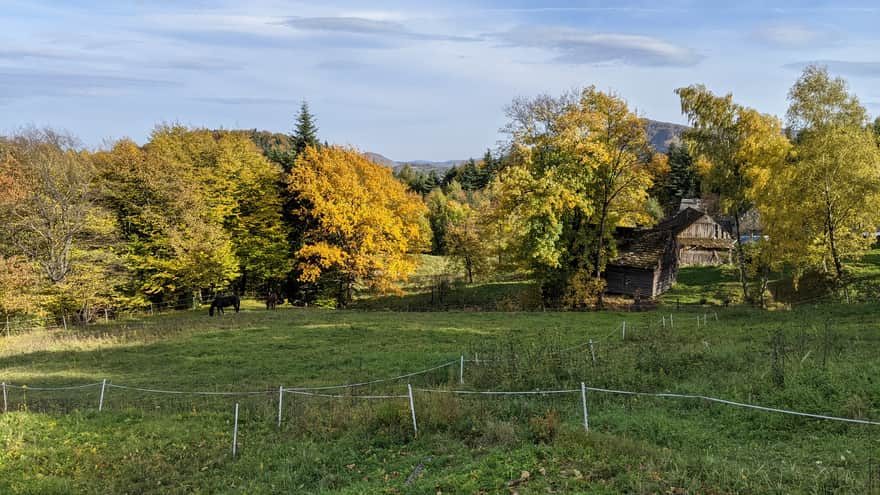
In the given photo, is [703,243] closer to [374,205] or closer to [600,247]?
[600,247]

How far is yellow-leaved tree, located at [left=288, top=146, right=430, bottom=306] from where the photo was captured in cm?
3966

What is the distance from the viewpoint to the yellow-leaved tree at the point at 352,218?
39656mm

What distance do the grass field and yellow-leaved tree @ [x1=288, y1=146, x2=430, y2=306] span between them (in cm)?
1939

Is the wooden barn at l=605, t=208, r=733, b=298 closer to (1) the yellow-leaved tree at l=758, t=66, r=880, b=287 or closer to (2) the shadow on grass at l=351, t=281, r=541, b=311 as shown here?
(2) the shadow on grass at l=351, t=281, r=541, b=311

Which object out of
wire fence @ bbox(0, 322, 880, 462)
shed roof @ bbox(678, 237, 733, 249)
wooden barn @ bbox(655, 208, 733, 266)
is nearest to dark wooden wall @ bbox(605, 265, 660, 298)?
wooden barn @ bbox(655, 208, 733, 266)

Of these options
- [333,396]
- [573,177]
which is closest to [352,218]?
[573,177]

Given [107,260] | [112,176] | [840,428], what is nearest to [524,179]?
[840,428]

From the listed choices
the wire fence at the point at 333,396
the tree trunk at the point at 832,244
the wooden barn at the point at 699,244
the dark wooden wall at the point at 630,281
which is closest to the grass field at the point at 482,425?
the wire fence at the point at 333,396

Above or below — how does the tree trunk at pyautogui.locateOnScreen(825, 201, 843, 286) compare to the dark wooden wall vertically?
above

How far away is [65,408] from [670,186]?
89.2 metres

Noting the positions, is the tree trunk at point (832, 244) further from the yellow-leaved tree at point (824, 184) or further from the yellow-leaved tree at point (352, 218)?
the yellow-leaved tree at point (352, 218)

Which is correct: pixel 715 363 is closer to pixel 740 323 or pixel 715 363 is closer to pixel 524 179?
pixel 740 323

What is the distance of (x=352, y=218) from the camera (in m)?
40.0

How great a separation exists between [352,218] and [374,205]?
235 centimetres
